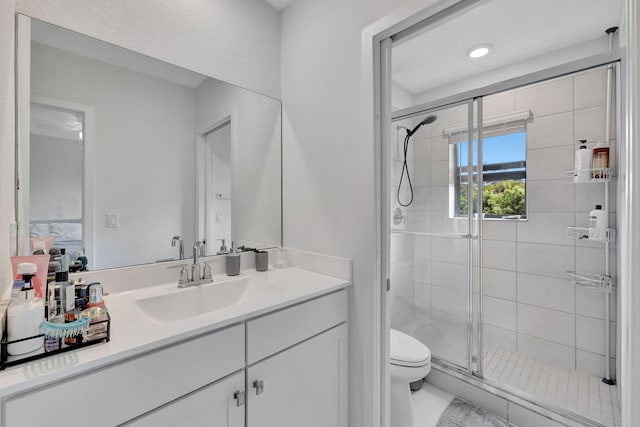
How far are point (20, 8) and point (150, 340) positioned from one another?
1.21m

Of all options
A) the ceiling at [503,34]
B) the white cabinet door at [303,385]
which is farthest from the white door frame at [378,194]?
the ceiling at [503,34]

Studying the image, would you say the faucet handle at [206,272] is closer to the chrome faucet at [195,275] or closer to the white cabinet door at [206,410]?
the chrome faucet at [195,275]

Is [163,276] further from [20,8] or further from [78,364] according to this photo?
[20,8]

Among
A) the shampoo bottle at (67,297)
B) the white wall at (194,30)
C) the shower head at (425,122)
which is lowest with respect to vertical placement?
the shampoo bottle at (67,297)

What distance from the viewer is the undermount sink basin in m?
1.10

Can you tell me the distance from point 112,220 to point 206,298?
20.0 inches

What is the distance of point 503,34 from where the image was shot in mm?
1869

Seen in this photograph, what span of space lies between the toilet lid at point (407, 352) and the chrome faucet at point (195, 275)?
1.11m

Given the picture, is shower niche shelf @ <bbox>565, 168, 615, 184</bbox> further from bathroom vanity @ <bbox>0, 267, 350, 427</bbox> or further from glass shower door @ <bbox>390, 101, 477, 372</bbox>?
bathroom vanity @ <bbox>0, 267, 350, 427</bbox>

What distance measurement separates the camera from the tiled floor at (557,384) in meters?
1.64

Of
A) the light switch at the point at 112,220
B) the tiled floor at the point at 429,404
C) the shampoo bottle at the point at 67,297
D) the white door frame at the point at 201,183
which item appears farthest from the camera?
the tiled floor at the point at 429,404

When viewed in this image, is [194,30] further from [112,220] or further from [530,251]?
[530,251]

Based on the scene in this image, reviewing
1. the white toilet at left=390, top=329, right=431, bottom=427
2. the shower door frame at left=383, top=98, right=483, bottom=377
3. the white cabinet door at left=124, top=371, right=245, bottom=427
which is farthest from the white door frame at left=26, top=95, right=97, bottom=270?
the shower door frame at left=383, top=98, right=483, bottom=377

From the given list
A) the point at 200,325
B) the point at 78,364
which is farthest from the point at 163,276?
the point at 78,364
